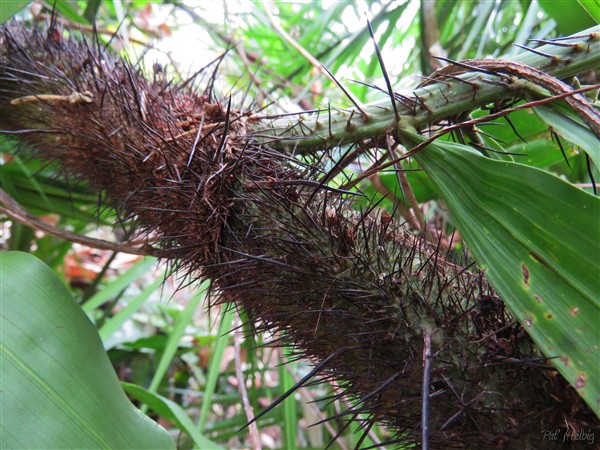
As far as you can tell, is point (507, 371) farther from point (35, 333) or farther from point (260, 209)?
point (35, 333)

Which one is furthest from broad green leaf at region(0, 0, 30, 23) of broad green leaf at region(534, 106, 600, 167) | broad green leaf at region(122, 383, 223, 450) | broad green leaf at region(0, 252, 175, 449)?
broad green leaf at region(534, 106, 600, 167)

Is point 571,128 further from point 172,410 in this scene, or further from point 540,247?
point 172,410

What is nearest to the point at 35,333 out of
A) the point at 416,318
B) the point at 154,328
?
the point at 416,318

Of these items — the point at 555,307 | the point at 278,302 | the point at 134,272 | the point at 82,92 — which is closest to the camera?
the point at 555,307

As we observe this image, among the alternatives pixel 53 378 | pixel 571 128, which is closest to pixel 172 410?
pixel 53 378

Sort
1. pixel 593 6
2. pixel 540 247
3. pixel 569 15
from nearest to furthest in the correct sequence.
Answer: pixel 540 247, pixel 593 6, pixel 569 15

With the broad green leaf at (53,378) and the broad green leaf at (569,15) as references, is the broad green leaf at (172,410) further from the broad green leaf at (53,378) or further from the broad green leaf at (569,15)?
the broad green leaf at (569,15)

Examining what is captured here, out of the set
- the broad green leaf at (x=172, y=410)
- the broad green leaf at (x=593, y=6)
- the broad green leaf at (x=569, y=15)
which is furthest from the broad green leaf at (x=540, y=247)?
the broad green leaf at (x=172, y=410)
